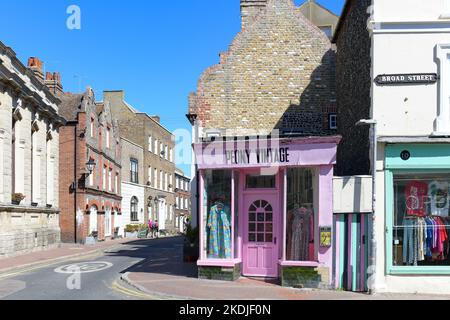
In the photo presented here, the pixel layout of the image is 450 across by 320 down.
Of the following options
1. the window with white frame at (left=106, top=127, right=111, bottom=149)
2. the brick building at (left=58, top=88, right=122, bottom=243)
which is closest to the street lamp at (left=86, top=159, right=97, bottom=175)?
the brick building at (left=58, top=88, right=122, bottom=243)

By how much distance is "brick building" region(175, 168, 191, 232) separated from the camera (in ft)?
194

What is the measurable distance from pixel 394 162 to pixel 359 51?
3.91 m

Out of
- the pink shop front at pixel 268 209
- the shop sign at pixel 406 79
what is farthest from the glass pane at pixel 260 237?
the shop sign at pixel 406 79

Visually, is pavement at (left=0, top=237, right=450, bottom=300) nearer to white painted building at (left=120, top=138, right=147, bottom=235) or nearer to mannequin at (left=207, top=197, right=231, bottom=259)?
mannequin at (left=207, top=197, right=231, bottom=259)

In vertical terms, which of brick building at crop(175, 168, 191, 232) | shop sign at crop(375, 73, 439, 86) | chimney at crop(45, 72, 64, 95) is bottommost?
brick building at crop(175, 168, 191, 232)

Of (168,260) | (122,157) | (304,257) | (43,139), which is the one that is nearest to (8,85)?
(43,139)

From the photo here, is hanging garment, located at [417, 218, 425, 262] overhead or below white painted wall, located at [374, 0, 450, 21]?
below

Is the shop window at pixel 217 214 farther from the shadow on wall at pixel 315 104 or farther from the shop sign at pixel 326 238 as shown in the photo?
the shadow on wall at pixel 315 104

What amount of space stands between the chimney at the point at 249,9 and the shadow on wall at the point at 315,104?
3576mm

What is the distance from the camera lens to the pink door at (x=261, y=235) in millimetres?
12875
